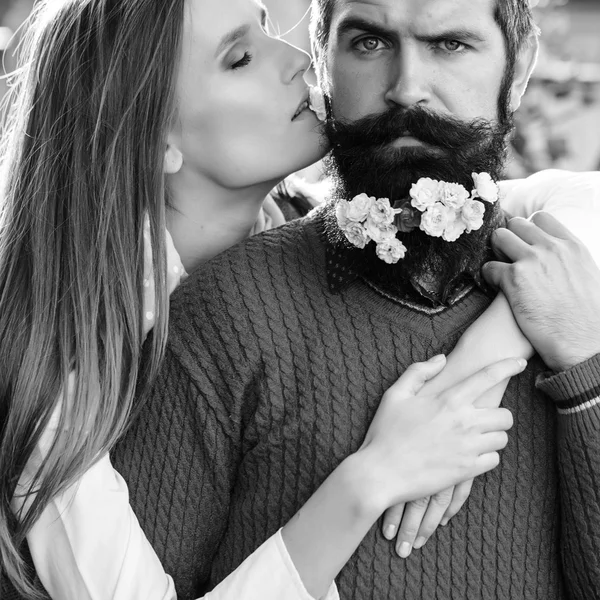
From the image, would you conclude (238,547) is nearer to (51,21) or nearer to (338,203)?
(338,203)

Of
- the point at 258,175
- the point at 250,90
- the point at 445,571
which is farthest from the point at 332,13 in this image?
the point at 445,571

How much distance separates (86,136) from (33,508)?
81 cm

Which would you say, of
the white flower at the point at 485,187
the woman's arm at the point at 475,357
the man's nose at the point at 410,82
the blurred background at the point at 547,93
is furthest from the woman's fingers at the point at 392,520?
the blurred background at the point at 547,93

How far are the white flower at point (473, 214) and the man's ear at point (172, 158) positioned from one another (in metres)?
0.71

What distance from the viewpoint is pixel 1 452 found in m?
1.78

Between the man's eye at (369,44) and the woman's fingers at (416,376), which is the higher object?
the man's eye at (369,44)

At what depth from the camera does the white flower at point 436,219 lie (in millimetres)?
1684

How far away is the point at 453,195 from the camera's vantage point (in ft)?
5.57

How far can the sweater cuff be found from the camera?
163 centimetres

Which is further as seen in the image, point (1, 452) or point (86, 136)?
point (86, 136)

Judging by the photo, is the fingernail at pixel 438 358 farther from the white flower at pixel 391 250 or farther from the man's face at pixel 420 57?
the man's face at pixel 420 57

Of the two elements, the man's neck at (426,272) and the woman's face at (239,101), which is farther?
the woman's face at (239,101)

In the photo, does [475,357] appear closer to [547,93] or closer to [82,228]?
[82,228]

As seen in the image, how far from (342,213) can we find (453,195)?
23 centimetres
